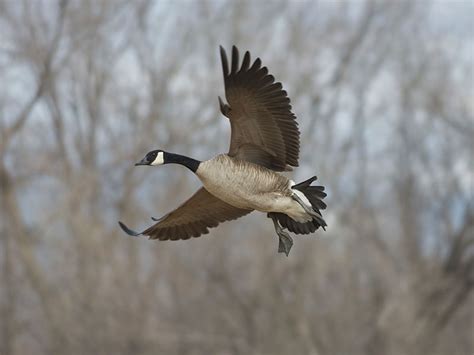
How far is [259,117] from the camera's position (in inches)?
218

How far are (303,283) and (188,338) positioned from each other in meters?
2.66

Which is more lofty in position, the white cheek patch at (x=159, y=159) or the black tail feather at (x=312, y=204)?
the white cheek patch at (x=159, y=159)

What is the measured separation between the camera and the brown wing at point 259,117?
17.1 feet

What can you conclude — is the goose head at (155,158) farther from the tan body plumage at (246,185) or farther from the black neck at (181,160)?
the tan body plumage at (246,185)

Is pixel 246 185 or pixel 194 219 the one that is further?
pixel 194 219

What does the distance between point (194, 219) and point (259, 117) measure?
1.20 m

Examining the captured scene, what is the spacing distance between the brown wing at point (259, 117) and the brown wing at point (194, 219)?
63 cm

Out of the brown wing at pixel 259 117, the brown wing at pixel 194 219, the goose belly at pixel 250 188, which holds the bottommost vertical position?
the goose belly at pixel 250 188

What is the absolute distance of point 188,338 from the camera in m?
17.5

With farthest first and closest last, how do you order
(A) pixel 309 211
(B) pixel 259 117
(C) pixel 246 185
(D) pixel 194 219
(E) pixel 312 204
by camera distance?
1. (D) pixel 194 219
2. (E) pixel 312 204
3. (A) pixel 309 211
4. (B) pixel 259 117
5. (C) pixel 246 185

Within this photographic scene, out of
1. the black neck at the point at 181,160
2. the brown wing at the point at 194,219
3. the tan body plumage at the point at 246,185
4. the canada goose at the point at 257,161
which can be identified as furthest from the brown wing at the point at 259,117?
the brown wing at the point at 194,219

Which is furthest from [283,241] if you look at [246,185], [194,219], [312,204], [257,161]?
[194,219]

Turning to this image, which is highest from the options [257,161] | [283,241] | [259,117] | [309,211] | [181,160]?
[259,117]

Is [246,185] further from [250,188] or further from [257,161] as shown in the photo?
[257,161]
